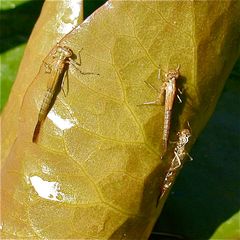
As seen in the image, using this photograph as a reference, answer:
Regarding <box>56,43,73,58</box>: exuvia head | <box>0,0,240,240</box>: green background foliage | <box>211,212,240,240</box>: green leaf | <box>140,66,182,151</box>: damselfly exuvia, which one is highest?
<box>56,43,73,58</box>: exuvia head

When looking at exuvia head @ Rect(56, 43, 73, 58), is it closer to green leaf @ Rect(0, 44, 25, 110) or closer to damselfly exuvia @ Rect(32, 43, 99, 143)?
damselfly exuvia @ Rect(32, 43, 99, 143)

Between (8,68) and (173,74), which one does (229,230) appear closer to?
(173,74)

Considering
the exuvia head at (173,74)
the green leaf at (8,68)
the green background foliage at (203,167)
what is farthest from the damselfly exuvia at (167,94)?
the green leaf at (8,68)

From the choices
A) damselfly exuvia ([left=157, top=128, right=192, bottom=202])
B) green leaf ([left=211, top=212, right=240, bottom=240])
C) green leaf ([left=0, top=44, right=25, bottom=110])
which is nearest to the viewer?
damselfly exuvia ([left=157, top=128, right=192, bottom=202])

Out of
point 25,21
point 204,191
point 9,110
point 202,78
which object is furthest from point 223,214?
point 25,21

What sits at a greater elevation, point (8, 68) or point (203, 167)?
point (8, 68)

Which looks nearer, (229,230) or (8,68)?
(229,230)

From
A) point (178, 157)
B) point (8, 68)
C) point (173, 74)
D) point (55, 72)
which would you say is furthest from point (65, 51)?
point (8, 68)

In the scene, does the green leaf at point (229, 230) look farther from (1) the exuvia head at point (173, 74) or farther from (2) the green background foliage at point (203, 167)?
(1) the exuvia head at point (173, 74)

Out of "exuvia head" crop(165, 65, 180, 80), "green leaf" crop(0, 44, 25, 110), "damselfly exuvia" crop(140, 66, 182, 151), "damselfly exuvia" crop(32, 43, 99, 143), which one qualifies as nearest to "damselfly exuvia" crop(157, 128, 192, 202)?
"damselfly exuvia" crop(140, 66, 182, 151)
